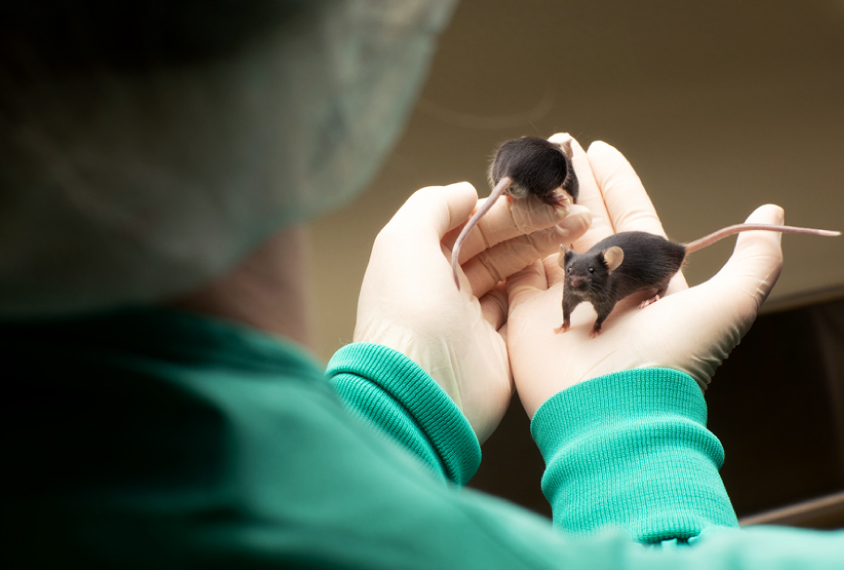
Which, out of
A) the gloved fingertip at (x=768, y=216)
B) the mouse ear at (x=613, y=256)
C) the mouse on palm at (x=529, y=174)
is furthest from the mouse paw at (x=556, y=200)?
the gloved fingertip at (x=768, y=216)

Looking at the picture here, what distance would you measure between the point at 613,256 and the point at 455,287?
1.04 ft

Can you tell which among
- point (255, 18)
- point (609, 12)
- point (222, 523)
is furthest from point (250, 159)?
point (609, 12)

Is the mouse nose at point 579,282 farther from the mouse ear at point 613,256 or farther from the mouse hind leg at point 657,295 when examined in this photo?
the mouse hind leg at point 657,295

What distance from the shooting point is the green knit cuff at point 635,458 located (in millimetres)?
833

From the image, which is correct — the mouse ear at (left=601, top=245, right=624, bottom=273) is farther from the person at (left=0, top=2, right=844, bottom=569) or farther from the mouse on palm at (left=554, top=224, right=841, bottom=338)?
the person at (left=0, top=2, right=844, bottom=569)

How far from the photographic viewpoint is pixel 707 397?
5.34 feet

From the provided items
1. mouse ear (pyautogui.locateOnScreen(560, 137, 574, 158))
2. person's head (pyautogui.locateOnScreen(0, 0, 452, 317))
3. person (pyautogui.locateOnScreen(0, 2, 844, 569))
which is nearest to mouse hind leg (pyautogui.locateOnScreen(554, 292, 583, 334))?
mouse ear (pyautogui.locateOnScreen(560, 137, 574, 158))

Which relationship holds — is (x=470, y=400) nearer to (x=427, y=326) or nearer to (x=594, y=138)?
(x=427, y=326)

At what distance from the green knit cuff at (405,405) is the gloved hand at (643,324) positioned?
335mm

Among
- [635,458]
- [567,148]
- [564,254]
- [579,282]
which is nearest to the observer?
[635,458]

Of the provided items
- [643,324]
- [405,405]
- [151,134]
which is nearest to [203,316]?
[151,134]

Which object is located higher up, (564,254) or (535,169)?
(535,169)

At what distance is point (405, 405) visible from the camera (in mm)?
979

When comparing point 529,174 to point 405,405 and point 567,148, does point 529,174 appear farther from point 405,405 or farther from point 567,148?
point 405,405
